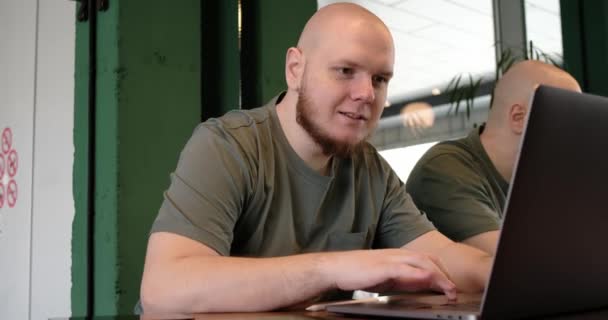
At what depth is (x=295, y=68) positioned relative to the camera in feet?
5.13

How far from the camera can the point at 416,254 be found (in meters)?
0.95

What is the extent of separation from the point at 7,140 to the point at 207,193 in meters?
1.95

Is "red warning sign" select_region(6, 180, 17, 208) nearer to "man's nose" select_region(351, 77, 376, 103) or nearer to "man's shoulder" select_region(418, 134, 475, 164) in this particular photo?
"man's shoulder" select_region(418, 134, 475, 164)

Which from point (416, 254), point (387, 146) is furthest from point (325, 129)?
point (387, 146)

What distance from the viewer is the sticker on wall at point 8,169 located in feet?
8.93

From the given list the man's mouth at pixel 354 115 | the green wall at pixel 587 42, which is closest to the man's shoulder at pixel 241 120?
the man's mouth at pixel 354 115

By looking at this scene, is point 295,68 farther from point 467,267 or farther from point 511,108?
point 511,108

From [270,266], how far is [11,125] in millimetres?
2177

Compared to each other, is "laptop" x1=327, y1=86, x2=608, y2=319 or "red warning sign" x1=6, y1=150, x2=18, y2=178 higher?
"red warning sign" x1=6, y1=150, x2=18, y2=178

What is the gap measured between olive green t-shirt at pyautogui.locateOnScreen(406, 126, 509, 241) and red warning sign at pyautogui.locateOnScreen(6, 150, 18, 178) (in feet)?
5.54

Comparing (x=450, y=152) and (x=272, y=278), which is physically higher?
(x=450, y=152)

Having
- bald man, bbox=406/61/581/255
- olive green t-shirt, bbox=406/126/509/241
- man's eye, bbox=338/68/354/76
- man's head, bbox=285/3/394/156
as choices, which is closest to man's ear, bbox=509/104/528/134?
bald man, bbox=406/61/581/255

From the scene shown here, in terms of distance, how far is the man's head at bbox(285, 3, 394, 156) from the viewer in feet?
4.76

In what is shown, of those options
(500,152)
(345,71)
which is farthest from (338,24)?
(500,152)
